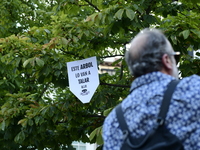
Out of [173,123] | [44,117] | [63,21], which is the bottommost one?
[44,117]

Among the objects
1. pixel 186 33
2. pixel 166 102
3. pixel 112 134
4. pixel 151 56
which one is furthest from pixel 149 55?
pixel 186 33

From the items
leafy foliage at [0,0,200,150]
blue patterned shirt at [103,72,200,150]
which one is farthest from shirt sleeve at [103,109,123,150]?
leafy foliage at [0,0,200,150]

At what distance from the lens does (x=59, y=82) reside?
18.5 feet

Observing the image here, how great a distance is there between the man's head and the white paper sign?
3086 millimetres

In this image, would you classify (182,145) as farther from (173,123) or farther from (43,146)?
(43,146)

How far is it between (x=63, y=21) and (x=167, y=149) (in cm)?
361

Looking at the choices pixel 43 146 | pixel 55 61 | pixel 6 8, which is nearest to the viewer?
pixel 55 61

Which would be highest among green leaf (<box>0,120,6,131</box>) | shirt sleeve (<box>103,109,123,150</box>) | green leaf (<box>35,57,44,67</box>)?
green leaf (<box>35,57,44,67</box>)

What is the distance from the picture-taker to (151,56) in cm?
194

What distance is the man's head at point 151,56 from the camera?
6.37 ft

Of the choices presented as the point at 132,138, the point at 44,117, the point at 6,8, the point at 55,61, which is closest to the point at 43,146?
the point at 44,117

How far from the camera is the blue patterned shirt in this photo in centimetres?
178

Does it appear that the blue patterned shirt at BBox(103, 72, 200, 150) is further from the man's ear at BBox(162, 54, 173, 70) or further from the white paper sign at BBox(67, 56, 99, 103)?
the white paper sign at BBox(67, 56, 99, 103)

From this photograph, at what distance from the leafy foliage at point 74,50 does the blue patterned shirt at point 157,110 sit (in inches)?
98.6
